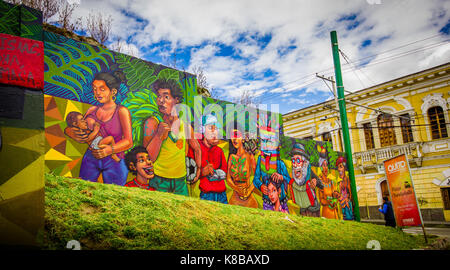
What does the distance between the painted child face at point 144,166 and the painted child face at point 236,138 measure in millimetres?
3603

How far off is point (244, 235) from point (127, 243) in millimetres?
2421

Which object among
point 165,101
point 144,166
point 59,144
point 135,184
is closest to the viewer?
point 59,144

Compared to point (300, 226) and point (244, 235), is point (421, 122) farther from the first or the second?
point (244, 235)

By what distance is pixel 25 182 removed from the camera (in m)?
3.94

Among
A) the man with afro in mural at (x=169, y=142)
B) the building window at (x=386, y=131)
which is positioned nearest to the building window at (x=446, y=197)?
the building window at (x=386, y=131)

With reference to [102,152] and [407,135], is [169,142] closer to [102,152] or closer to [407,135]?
[102,152]

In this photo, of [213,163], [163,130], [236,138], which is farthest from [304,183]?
[163,130]

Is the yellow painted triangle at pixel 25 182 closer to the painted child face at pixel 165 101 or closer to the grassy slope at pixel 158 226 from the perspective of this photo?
the grassy slope at pixel 158 226

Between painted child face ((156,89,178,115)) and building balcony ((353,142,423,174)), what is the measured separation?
1600 cm

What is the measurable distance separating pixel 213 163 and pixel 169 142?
187cm

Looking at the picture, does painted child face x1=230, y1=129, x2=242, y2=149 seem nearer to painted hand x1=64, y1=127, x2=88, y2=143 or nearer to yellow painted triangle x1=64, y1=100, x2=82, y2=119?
Answer: painted hand x1=64, y1=127, x2=88, y2=143

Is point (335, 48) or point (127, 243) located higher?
point (335, 48)

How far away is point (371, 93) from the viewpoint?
2111cm
